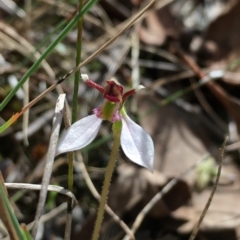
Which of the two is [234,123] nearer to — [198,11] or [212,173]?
[212,173]

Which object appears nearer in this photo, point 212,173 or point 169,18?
point 212,173

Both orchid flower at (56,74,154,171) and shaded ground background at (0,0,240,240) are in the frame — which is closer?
orchid flower at (56,74,154,171)

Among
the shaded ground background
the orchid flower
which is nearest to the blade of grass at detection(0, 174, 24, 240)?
the orchid flower

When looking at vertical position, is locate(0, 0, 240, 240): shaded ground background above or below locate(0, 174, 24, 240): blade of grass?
above

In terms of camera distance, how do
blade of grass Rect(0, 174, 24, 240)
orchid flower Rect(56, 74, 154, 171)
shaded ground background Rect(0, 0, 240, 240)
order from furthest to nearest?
shaded ground background Rect(0, 0, 240, 240), orchid flower Rect(56, 74, 154, 171), blade of grass Rect(0, 174, 24, 240)

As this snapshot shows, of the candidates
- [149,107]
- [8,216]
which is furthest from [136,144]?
[149,107]

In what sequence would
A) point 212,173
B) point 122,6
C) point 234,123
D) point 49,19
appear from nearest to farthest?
point 212,173
point 234,123
point 49,19
point 122,6

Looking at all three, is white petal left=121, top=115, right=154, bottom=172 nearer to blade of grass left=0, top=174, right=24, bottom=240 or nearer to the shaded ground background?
blade of grass left=0, top=174, right=24, bottom=240

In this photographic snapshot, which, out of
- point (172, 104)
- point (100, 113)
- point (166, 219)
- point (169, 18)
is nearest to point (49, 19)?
point (169, 18)

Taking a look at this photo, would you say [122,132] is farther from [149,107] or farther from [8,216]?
[149,107]
